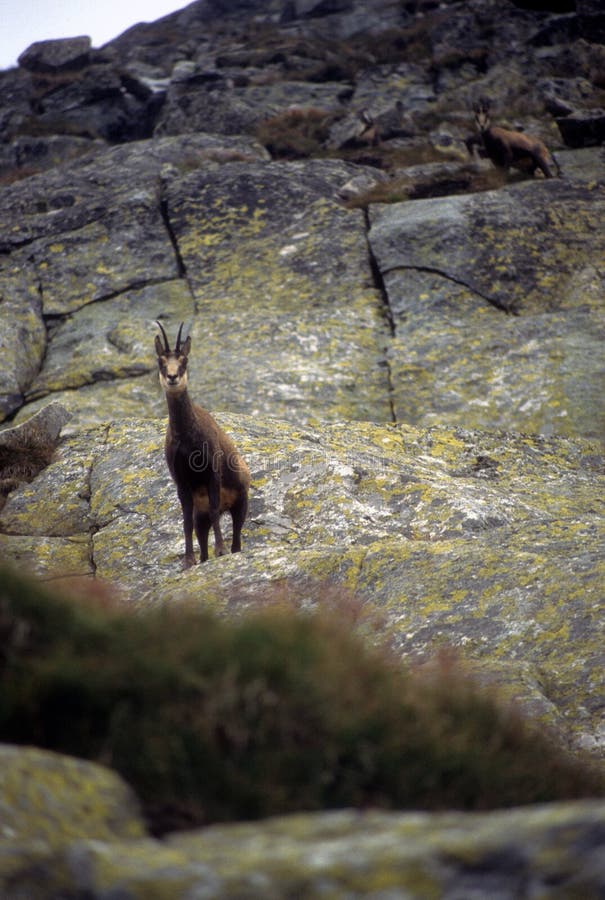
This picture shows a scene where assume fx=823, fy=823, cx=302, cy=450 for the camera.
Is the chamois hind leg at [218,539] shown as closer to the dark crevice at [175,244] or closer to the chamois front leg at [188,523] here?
the chamois front leg at [188,523]

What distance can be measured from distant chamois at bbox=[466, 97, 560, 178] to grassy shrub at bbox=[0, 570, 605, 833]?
2287 cm

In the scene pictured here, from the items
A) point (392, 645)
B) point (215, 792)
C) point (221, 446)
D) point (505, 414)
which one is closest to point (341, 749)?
point (215, 792)

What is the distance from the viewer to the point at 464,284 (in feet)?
61.0

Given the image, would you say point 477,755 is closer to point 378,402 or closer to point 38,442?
point 38,442

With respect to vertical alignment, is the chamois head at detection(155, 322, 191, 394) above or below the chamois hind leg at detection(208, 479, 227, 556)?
above

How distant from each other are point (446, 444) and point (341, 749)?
427 inches

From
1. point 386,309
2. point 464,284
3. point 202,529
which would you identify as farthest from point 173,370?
point 464,284

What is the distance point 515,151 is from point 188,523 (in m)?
18.8

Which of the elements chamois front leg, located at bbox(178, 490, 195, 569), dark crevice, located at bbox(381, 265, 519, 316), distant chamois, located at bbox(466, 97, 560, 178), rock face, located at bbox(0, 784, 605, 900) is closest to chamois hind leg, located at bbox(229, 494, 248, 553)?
chamois front leg, located at bbox(178, 490, 195, 569)

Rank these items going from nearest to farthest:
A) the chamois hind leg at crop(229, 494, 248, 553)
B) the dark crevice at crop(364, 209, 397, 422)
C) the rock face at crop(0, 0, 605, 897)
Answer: the rock face at crop(0, 0, 605, 897) < the chamois hind leg at crop(229, 494, 248, 553) < the dark crevice at crop(364, 209, 397, 422)

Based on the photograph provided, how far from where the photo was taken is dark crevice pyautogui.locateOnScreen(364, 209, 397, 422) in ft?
53.4

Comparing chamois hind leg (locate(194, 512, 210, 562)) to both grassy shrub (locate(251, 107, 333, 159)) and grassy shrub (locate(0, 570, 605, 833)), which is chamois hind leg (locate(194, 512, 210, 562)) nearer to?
grassy shrub (locate(0, 570, 605, 833))

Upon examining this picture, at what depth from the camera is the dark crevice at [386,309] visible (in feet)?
53.4

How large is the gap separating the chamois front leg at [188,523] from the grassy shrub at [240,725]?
20.6 ft
